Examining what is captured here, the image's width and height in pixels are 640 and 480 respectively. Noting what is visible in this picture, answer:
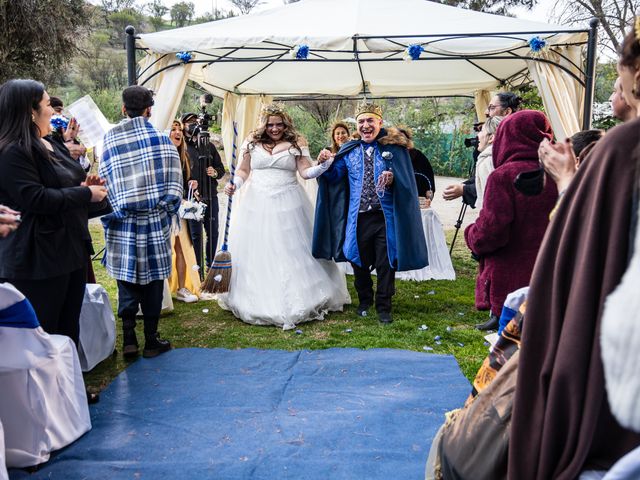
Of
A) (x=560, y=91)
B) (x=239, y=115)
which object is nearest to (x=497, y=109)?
(x=560, y=91)

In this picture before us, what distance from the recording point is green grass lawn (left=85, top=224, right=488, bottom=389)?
14.7ft

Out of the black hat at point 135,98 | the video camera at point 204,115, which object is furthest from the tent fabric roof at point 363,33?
the black hat at point 135,98

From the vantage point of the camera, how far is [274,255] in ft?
17.3

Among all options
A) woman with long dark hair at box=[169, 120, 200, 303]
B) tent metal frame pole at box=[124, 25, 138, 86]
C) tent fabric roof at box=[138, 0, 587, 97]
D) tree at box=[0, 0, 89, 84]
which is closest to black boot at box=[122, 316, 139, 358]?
woman with long dark hair at box=[169, 120, 200, 303]

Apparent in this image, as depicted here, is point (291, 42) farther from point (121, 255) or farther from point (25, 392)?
point (25, 392)

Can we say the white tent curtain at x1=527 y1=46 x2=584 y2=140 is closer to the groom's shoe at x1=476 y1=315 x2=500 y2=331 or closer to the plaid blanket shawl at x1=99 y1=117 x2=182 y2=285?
the groom's shoe at x1=476 y1=315 x2=500 y2=331

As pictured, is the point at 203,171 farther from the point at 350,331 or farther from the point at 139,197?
the point at 350,331

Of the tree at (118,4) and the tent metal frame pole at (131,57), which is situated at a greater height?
the tree at (118,4)

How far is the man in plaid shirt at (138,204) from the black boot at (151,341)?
4 cm

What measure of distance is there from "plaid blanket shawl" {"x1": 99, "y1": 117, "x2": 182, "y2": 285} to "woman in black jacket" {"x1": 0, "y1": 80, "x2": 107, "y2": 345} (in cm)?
67

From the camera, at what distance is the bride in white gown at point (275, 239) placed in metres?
5.21

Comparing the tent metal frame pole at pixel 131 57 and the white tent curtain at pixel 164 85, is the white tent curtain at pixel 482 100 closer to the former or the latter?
the white tent curtain at pixel 164 85

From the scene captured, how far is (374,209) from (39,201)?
297 cm

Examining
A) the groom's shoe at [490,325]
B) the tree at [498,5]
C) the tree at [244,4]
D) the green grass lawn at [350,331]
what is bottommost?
the green grass lawn at [350,331]
